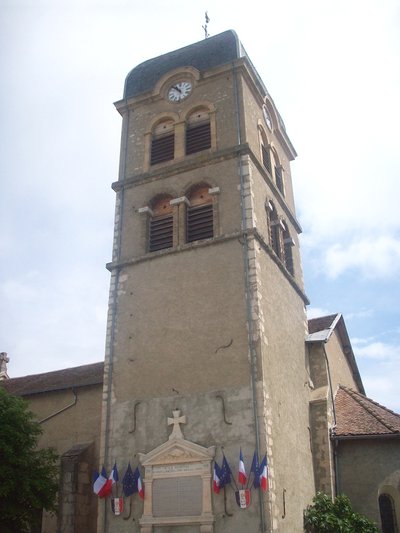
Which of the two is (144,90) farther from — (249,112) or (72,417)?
(72,417)

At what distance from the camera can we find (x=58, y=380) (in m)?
21.2

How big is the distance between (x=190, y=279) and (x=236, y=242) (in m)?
1.67

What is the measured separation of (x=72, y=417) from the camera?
1869 centimetres

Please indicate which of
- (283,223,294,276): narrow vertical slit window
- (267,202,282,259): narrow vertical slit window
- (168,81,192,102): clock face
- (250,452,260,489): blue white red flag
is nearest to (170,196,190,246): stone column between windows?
(267,202,282,259): narrow vertical slit window

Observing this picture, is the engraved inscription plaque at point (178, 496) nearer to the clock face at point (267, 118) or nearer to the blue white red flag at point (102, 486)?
the blue white red flag at point (102, 486)

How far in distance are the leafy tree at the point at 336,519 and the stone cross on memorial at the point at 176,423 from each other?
3.91m

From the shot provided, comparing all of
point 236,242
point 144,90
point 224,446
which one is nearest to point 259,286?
point 236,242

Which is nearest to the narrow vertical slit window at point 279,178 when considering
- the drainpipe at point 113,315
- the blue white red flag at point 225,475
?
the drainpipe at point 113,315

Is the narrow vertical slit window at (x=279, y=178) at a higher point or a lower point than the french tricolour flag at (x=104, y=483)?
higher

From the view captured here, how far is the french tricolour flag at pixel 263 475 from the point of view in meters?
12.7

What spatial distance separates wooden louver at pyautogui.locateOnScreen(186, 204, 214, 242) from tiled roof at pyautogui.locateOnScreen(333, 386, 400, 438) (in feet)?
23.0

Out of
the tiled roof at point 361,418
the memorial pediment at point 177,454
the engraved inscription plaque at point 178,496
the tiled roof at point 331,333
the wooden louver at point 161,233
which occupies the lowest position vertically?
the engraved inscription plaque at point 178,496

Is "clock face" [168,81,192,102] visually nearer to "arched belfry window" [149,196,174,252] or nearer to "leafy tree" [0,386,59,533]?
"arched belfry window" [149,196,174,252]

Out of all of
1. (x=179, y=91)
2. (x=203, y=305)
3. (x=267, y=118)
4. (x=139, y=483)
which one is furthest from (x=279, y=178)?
(x=139, y=483)
